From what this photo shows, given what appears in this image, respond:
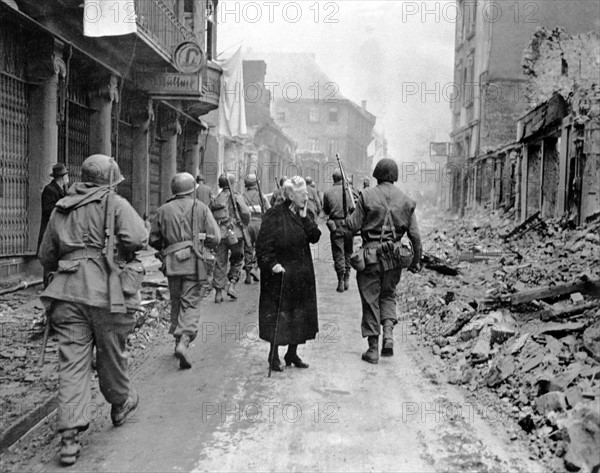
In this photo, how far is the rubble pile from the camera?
4.51 m

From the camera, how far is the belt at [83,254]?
14.9 ft

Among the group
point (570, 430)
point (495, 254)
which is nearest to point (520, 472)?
point (570, 430)

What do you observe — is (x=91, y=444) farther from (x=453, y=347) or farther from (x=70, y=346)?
(x=453, y=347)

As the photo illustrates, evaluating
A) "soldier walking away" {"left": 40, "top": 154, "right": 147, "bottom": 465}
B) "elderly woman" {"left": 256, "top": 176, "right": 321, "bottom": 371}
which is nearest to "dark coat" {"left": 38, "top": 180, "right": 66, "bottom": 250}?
"elderly woman" {"left": 256, "top": 176, "right": 321, "bottom": 371}

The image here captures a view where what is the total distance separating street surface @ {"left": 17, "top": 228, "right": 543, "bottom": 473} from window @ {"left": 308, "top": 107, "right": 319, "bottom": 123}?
211 feet

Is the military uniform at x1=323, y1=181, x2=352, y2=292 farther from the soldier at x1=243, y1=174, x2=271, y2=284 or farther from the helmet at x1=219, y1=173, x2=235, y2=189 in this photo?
the helmet at x1=219, y1=173, x2=235, y2=189

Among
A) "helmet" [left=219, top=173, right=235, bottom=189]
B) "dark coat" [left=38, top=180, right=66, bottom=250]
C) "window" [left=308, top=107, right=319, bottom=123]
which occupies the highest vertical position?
"window" [left=308, top=107, right=319, bottom=123]

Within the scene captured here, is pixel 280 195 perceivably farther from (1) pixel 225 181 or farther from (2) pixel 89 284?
(2) pixel 89 284

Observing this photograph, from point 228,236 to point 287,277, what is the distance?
4.11 meters

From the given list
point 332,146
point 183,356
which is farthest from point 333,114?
point 183,356

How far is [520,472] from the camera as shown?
158 inches

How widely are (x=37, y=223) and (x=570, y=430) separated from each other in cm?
888

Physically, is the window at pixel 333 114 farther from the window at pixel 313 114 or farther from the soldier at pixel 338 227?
the soldier at pixel 338 227

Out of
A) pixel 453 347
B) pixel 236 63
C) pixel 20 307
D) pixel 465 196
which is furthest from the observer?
pixel 465 196
